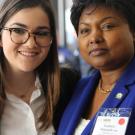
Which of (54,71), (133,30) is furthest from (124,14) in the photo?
(54,71)

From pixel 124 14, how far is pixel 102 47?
175mm

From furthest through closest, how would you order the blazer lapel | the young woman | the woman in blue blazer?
the young woman < the blazer lapel < the woman in blue blazer

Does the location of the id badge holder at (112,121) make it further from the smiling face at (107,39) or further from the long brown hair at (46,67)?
the long brown hair at (46,67)

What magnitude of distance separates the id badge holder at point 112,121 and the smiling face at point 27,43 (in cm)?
49

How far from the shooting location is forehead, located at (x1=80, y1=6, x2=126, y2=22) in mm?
1439

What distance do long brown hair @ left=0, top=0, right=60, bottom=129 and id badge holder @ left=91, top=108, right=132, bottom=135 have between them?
0.45 metres

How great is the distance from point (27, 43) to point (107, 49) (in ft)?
1.42

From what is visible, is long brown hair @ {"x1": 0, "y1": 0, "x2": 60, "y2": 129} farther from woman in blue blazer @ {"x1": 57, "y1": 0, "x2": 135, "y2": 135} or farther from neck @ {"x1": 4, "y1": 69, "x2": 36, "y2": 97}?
woman in blue blazer @ {"x1": 57, "y1": 0, "x2": 135, "y2": 135}

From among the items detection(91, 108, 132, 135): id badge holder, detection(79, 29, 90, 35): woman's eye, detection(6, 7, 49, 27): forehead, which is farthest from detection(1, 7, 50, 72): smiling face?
detection(91, 108, 132, 135): id badge holder

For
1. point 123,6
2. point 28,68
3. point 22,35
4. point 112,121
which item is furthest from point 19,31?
point 112,121

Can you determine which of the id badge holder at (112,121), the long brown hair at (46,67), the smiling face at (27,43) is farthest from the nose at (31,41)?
the id badge holder at (112,121)

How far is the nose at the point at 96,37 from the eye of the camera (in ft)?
4.72

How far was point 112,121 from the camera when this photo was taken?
1.33m

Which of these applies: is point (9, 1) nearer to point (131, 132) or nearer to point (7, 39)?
point (7, 39)
